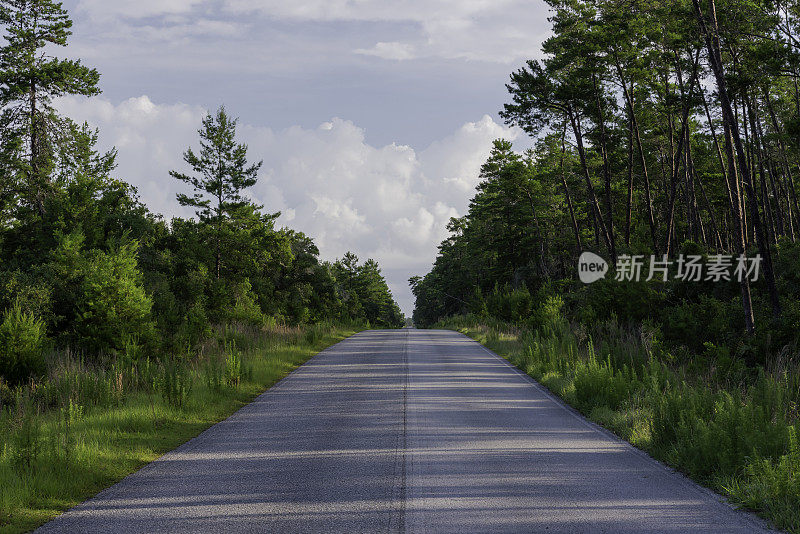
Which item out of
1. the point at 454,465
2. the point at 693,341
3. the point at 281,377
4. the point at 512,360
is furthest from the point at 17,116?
the point at 693,341

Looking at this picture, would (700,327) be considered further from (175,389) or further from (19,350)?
(19,350)

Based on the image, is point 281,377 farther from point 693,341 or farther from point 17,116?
point 17,116

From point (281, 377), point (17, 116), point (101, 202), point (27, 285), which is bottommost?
point (281, 377)

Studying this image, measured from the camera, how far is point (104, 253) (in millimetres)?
18859

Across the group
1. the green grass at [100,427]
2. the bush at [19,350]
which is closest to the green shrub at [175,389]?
the green grass at [100,427]

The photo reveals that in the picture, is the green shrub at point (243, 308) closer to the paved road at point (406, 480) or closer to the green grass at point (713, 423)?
the paved road at point (406, 480)

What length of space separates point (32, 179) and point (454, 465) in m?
24.7

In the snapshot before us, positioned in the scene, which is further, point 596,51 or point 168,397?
point 596,51

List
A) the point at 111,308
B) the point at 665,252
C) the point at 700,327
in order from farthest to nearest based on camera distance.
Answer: the point at 665,252, the point at 700,327, the point at 111,308

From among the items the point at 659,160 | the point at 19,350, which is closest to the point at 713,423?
the point at 19,350

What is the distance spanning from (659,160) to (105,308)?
4507cm

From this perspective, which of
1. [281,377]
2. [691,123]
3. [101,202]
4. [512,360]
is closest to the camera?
[281,377]

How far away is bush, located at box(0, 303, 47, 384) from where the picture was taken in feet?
44.0

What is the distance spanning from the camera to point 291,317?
3878 centimetres
